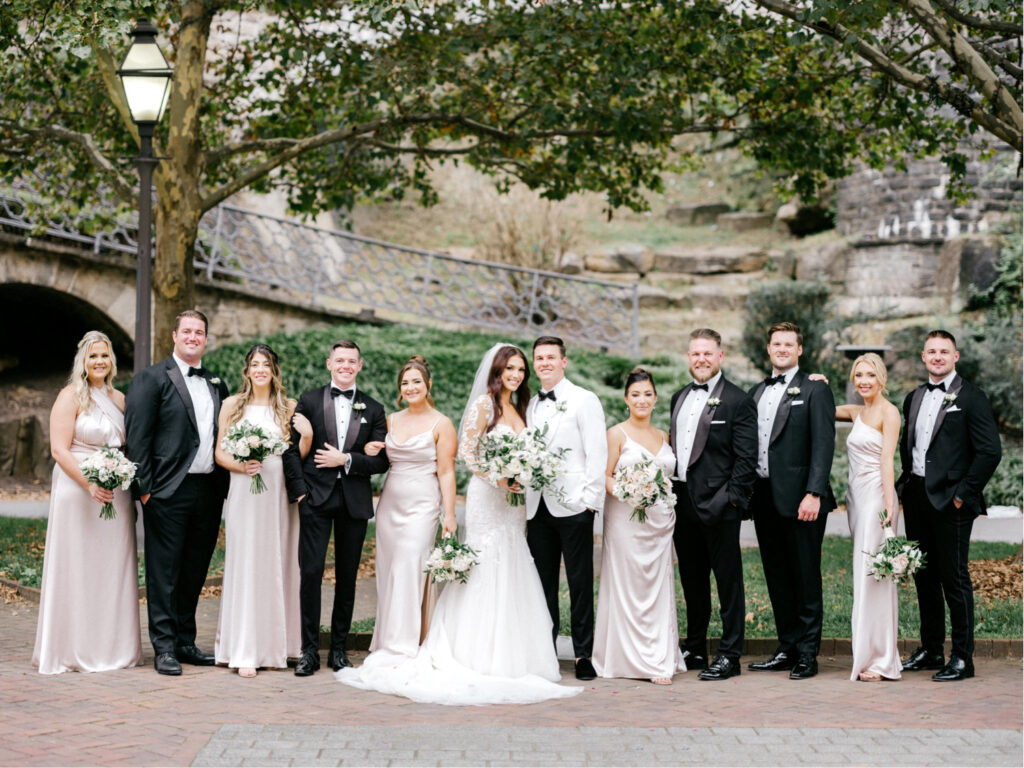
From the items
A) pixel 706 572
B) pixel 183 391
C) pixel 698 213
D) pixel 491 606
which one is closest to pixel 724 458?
pixel 706 572

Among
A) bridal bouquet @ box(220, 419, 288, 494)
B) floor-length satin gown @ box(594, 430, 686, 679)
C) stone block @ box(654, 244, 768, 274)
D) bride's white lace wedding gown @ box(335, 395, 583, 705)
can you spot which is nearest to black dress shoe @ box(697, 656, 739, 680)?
floor-length satin gown @ box(594, 430, 686, 679)

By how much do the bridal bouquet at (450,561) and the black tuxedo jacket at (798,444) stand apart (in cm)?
196

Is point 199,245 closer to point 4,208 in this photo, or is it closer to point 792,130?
point 4,208

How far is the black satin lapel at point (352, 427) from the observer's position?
24.3 feet

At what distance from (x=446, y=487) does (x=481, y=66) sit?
6.45 m

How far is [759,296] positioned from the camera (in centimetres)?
1819

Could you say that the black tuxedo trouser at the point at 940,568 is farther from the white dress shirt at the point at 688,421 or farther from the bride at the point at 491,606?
the bride at the point at 491,606

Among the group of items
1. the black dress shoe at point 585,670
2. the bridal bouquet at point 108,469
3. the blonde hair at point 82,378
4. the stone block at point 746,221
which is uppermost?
the stone block at point 746,221

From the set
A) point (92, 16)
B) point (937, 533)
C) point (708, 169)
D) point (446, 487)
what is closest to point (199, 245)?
point (92, 16)

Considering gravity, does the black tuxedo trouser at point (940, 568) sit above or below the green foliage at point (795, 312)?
Answer: below

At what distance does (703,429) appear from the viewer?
743 cm

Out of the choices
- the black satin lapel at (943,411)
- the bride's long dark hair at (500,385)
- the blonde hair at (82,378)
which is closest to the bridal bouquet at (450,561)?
the bride's long dark hair at (500,385)

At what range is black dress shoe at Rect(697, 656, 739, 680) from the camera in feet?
23.8

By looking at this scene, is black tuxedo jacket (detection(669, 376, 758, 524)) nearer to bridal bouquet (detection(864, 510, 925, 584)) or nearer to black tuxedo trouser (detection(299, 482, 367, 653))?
bridal bouquet (detection(864, 510, 925, 584))
